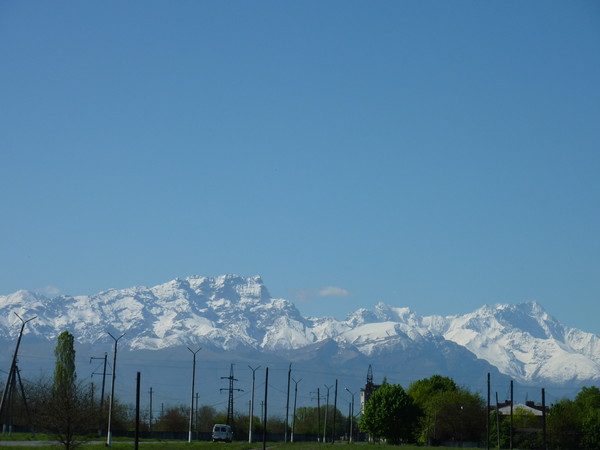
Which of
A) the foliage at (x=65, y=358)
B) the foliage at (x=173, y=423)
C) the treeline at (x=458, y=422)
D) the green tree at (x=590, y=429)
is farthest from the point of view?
the foliage at (x=173, y=423)

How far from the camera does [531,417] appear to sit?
543 feet

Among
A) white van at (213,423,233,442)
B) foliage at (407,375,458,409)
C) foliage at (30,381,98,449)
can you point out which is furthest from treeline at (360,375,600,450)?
foliage at (30,381,98,449)

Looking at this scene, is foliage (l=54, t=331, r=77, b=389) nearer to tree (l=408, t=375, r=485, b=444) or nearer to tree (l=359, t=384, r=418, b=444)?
tree (l=359, t=384, r=418, b=444)

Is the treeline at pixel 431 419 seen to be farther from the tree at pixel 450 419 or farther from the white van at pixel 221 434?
the white van at pixel 221 434

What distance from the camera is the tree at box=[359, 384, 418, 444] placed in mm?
147875

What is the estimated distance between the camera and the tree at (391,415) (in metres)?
148

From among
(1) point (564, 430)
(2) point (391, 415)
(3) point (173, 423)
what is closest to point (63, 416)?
(2) point (391, 415)

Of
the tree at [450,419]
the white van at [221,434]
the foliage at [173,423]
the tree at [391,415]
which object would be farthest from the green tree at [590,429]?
the foliage at [173,423]

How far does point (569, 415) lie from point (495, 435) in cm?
1092

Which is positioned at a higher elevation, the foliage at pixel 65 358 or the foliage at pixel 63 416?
the foliage at pixel 65 358

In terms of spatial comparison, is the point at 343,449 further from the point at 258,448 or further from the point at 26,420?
the point at 26,420

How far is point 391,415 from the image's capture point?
14788 centimetres

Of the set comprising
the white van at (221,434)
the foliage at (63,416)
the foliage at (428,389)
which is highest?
the foliage at (428,389)

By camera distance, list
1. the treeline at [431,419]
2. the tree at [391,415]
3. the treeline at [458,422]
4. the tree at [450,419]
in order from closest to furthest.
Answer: the treeline at [431,419] → the treeline at [458,422] → the tree at [391,415] → the tree at [450,419]
